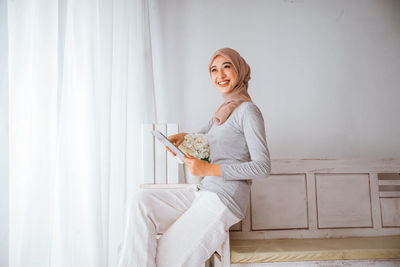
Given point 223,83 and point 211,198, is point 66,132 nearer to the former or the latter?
point 211,198

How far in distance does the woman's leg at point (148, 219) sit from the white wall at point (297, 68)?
928 millimetres

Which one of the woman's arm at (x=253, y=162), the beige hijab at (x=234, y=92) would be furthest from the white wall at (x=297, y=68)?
the woman's arm at (x=253, y=162)

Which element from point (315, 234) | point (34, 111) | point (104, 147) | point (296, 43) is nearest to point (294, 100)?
point (296, 43)

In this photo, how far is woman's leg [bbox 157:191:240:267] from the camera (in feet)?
3.50

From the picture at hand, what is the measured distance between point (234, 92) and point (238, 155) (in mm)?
317

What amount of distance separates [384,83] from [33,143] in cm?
238

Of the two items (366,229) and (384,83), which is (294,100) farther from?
(366,229)

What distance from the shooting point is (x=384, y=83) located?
227cm

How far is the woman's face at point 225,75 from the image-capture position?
1372mm

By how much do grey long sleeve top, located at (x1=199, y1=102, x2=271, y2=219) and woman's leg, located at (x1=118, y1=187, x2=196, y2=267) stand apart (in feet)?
0.41

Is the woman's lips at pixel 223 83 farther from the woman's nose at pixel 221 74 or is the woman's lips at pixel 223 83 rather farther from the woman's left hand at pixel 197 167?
the woman's left hand at pixel 197 167

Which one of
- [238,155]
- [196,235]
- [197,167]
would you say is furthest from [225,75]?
[196,235]

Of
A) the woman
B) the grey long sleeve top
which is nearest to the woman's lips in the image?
the woman

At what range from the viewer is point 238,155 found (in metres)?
1.26
